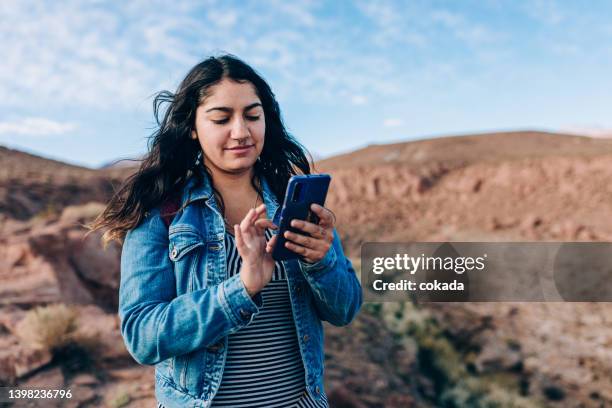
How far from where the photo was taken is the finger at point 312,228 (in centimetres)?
157

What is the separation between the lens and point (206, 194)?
188 centimetres

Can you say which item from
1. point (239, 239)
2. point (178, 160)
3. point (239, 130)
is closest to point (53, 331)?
point (178, 160)

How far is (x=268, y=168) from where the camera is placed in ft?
7.18

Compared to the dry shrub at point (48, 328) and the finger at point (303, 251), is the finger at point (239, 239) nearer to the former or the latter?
the finger at point (303, 251)

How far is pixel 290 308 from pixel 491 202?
2175 centimetres

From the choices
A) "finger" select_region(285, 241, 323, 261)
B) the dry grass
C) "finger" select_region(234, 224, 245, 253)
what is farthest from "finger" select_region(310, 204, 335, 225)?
the dry grass

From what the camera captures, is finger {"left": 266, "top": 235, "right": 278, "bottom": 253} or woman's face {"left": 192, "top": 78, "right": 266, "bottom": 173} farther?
woman's face {"left": 192, "top": 78, "right": 266, "bottom": 173}

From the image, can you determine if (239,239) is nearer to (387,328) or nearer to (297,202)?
(297,202)

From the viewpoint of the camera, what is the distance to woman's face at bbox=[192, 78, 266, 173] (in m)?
1.82

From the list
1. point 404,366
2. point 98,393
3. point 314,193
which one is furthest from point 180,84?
point 404,366

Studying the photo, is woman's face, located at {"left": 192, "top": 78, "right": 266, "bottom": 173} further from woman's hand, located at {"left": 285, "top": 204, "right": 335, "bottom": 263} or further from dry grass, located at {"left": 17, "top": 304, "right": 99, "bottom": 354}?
dry grass, located at {"left": 17, "top": 304, "right": 99, "bottom": 354}

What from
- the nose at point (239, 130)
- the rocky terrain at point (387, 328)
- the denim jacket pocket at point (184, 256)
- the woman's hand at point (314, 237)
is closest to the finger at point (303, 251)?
the woman's hand at point (314, 237)

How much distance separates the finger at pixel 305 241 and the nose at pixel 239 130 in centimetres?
45

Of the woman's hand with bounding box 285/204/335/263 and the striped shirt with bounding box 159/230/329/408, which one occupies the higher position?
the woman's hand with bounding box 285/204/335/263
